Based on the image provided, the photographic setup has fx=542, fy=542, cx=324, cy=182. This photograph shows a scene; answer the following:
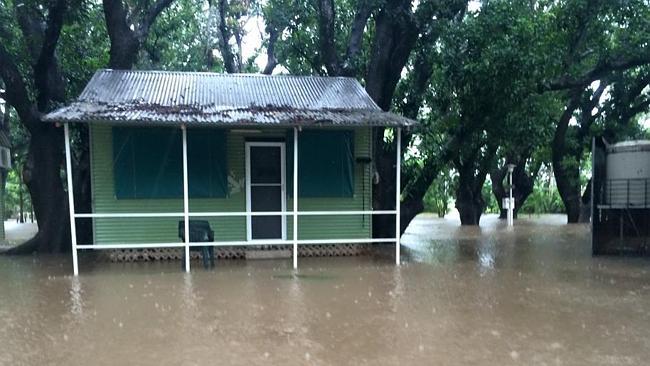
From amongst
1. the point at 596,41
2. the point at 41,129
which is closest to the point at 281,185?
the point at 41,129

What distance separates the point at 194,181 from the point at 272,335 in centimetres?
519

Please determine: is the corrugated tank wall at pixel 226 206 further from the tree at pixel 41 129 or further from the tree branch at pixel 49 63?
the tree at pixel 41 129

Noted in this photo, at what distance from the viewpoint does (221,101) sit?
10062mm

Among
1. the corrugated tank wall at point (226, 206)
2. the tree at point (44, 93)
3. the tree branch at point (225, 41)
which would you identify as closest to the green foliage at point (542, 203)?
the tree branch at point (225, 41)

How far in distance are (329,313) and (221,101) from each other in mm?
5237

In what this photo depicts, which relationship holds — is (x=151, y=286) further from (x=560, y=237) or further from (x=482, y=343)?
(x=560, y=237)

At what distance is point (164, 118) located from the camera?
27.1 ft

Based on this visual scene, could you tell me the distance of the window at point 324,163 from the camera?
33.3 ft

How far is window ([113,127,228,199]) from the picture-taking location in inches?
380

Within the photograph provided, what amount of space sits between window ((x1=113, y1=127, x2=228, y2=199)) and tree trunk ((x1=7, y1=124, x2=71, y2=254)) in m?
2.74

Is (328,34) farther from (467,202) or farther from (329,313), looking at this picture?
(467,202)

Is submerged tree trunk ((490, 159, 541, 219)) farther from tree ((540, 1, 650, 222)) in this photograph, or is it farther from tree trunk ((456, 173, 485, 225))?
tree ((540, 1, 650, 222))

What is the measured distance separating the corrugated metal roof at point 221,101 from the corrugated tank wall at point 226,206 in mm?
700

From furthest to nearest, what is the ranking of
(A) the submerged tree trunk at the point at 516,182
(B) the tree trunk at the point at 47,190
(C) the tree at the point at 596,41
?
(A) the submerged tree trunk at the point at 516,182 → (B) the tree trunk at the point at 47,190 → (C) the tree at the point at 596,41
